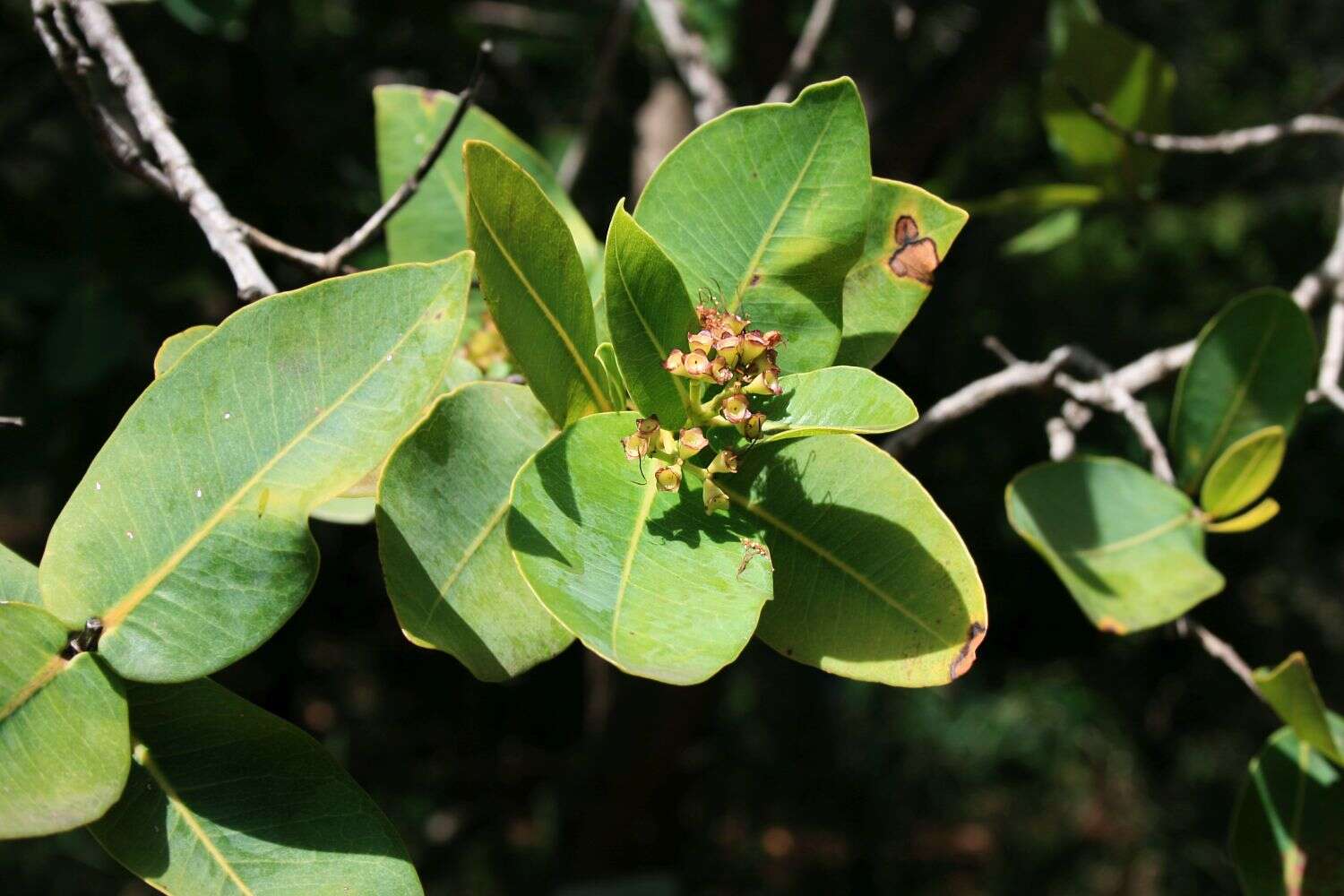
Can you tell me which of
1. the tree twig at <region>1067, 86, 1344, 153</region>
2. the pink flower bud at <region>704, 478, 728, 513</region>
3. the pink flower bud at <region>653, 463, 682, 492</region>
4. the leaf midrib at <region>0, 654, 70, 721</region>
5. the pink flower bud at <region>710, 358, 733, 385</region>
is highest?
the pink flower bud at <region>710, 358, 733, 385</region>

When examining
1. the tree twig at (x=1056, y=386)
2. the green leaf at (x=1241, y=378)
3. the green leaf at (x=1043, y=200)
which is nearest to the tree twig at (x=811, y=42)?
the green leaf at (x=1043, y=200)

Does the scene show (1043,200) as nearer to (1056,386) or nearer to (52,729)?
(1056,386)

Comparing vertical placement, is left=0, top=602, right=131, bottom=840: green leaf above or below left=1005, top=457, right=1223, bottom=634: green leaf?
above

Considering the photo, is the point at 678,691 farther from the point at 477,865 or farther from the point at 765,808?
the point at 765,808

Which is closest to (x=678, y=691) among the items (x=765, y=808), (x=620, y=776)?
(x=620, y=776)

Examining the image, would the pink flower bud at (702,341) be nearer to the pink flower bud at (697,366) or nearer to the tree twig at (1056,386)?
the pink flower bud at (697,366)

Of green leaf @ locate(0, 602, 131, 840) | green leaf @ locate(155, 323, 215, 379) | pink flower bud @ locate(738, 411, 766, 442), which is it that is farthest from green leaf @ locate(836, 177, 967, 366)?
green leaf @ locate(0, 602, 131, 840)

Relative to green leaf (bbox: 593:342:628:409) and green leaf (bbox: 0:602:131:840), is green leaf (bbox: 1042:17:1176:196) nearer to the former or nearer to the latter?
green leaf (bbox: 593:342:628:409)
